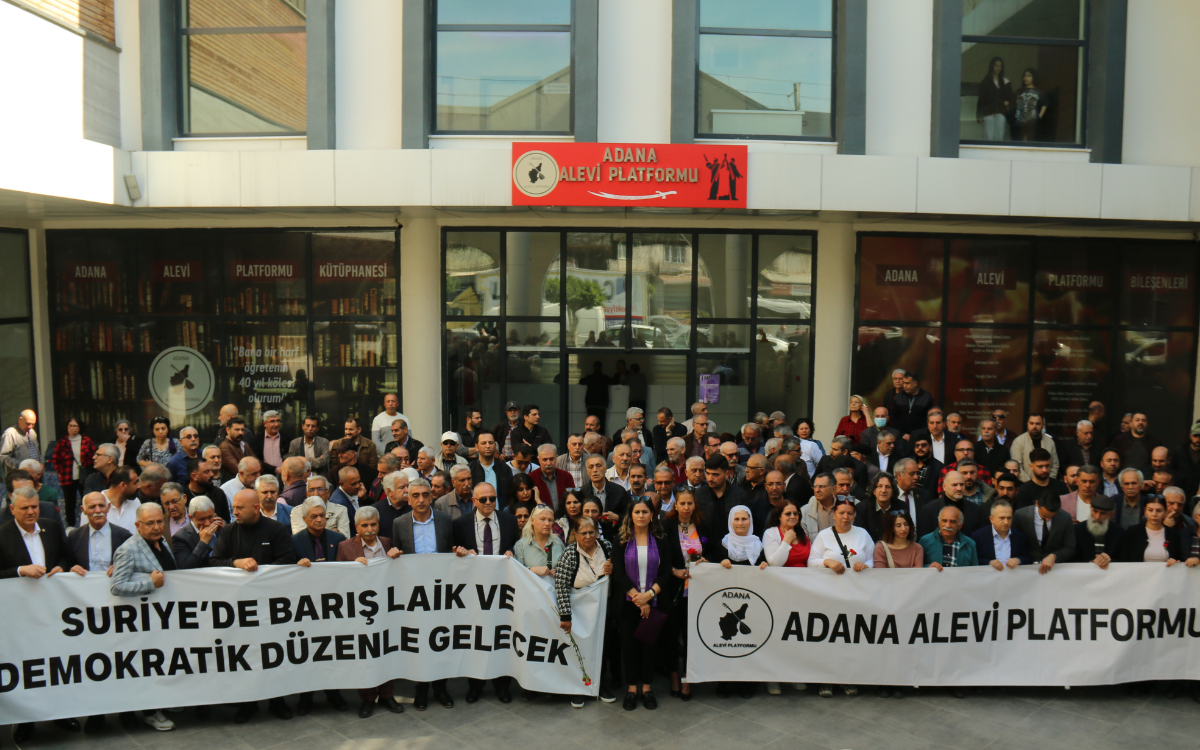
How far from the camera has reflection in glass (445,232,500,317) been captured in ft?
A: 42.3

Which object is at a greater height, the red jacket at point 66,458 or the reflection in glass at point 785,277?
the reflection in glass at point 785,277

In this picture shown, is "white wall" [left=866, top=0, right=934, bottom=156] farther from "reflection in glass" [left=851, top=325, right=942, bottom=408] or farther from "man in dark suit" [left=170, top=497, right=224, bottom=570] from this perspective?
"man in dark suit" [left=170, top=497, right=224, bottom=570]

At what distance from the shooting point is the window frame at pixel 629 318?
42.2 feet

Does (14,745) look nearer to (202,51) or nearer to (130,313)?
(130,313)

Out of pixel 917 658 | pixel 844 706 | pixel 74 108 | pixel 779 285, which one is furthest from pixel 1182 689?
pixel 74 108

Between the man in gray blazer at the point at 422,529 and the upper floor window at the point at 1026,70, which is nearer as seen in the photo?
the man in gray blazer at the point at 422,529

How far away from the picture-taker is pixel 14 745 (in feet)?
20.3

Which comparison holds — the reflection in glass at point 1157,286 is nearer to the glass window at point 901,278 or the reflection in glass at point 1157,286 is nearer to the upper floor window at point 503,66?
the glass window at point 901,278

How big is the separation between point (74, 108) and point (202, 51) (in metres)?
2.07

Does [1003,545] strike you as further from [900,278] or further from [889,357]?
[900,278]

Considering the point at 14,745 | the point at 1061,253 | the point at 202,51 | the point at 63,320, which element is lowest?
the point at 14,745

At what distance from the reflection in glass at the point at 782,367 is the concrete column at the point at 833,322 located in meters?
0.18

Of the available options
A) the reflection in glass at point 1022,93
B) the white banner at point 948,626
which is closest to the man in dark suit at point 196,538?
the white banner at point 948,626

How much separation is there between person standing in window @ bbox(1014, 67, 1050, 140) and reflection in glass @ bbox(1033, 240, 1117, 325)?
170 cm
